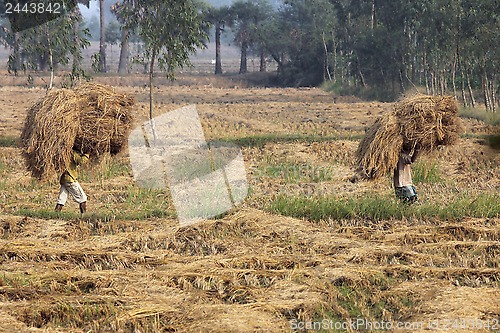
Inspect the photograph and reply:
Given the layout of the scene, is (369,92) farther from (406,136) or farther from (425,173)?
(406,136)

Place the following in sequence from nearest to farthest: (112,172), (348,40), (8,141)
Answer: (112,172) < (8,141) < (348,40)

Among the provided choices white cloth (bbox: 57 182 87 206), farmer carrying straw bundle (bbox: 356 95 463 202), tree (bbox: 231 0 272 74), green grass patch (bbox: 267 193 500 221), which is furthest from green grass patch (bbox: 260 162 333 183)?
tree (bbox: 231 0 272 74)

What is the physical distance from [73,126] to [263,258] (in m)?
3.25

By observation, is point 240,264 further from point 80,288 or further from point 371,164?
point 371,164

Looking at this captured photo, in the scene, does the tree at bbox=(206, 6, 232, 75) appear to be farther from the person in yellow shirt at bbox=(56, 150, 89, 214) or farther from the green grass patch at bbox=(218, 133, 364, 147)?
the person in yellow shirt at bbox=(56, 150, 89, 214)

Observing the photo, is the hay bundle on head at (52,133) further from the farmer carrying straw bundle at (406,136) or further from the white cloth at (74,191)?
the farmer carrying straw bundle at (406,136)

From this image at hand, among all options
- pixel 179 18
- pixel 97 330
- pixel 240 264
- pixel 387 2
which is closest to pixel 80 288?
pixel 97 330

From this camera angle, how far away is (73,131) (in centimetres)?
875

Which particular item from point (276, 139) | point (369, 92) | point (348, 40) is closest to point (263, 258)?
point (276, 139)

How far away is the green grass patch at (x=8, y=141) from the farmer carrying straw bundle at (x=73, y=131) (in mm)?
8168

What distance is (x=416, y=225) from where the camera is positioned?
27.6 ft

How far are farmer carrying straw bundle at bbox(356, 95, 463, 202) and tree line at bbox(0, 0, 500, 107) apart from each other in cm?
808

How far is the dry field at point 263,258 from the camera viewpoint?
5406mm

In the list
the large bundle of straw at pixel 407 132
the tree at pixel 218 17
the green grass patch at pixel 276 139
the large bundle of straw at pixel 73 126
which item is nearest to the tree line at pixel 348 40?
the tree at pixel 218 17
